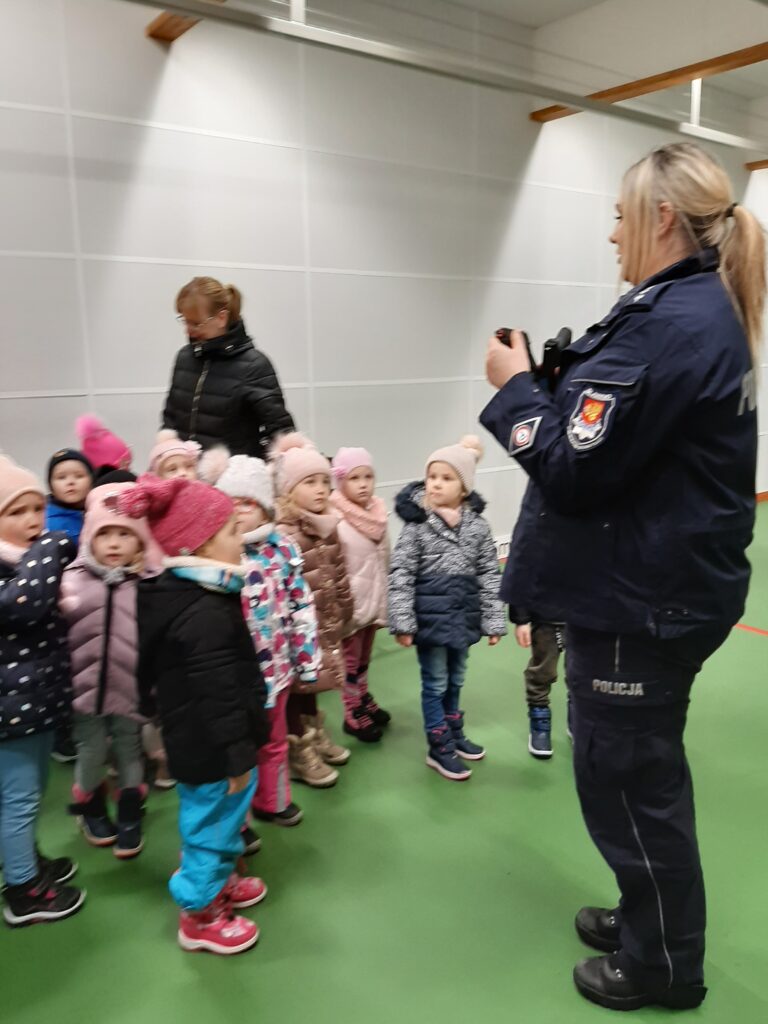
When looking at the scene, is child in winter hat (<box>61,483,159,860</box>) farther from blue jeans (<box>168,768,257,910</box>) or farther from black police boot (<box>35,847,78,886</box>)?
blue jeans (<box>168,768,257,910</box>)

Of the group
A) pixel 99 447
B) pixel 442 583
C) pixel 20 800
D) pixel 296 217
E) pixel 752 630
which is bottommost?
pixel 752 630

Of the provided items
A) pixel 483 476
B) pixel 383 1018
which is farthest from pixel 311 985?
pixel 483 476

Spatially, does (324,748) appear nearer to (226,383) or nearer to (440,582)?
(440,582)

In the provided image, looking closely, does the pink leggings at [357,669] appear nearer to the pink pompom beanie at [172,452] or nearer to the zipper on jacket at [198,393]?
the pink pompom beanie at [172,452]

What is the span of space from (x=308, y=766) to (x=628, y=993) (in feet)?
4.20

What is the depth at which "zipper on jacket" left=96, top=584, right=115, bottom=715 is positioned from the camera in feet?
7.18

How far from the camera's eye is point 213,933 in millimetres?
1950

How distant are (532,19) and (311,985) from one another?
18.2 ft

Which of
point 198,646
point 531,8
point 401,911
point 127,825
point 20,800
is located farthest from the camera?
point 531,8

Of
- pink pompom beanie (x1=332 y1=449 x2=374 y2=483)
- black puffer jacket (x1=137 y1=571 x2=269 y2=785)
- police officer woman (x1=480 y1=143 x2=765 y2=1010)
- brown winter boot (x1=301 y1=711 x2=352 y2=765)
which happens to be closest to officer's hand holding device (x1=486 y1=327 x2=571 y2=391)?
police officer woman (x1=480 y1=143 x2=765 y2=1010)

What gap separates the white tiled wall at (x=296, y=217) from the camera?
3658mm

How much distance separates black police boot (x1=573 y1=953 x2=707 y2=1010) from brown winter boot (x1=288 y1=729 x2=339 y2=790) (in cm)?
114

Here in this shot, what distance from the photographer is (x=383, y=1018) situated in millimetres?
1761

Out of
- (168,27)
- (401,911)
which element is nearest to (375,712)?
(401,911)
